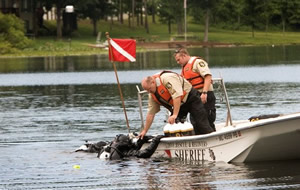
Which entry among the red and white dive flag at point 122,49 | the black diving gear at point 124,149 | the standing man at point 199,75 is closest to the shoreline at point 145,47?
the red and white dive flag at point 122,49

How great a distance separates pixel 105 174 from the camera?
16438mm

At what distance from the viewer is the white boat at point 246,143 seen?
604 inches

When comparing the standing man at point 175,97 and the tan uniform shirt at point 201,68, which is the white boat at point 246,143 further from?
the tan uniform shirt at point 201,68

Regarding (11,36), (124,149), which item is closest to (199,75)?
(124,149)

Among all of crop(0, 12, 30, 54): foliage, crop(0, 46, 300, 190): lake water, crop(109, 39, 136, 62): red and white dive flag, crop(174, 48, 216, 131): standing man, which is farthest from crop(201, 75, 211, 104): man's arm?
crop(0, 12, 30, 54): foliage

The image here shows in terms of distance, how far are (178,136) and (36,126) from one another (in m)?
8.89

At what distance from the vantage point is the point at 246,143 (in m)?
15.9

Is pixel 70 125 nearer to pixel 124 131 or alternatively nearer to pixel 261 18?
pixel 124 131

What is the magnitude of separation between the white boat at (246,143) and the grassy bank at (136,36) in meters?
68.7

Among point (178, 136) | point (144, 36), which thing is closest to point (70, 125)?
point (178, 136)

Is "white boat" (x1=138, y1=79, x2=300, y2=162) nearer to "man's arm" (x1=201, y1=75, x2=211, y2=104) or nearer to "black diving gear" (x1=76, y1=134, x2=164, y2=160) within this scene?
"black diving gear" (x1=76, y1=134, x2=164, y2=160)

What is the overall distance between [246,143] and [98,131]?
26.8 feet

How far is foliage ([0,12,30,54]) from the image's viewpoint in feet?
289

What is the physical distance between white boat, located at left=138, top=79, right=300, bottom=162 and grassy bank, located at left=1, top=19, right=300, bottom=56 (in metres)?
68.7
